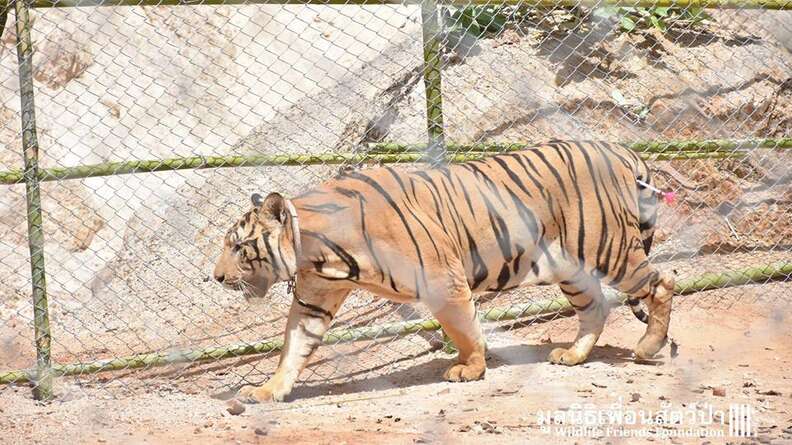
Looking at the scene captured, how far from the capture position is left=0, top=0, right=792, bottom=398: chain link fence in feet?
17.3

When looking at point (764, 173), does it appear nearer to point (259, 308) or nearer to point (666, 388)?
point (666, 388)

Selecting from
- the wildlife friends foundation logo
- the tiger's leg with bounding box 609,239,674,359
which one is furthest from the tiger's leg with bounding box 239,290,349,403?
the tiger's leg with bounding box 609,239,674,359

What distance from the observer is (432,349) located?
17.4 feet

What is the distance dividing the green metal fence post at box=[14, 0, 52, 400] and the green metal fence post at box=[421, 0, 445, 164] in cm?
161

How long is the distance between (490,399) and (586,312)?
0.83 meters

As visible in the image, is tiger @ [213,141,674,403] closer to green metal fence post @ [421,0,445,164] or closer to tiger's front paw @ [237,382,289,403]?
tiger's front paw @ [237,382,289,403]

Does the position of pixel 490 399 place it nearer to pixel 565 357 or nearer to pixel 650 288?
pixel 565 357

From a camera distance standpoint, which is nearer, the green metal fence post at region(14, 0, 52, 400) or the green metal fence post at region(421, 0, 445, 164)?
the green metal fence post at region(14, 0, 52, 400)

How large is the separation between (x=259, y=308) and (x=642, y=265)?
2032mm

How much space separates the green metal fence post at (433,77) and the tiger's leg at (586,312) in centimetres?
80

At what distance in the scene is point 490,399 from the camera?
14.2 ft

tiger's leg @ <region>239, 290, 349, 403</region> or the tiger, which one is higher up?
the tiger

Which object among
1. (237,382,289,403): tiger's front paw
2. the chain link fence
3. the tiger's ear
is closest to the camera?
the tiger's ear

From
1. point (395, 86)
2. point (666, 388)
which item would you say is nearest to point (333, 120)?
point (395, 86)
